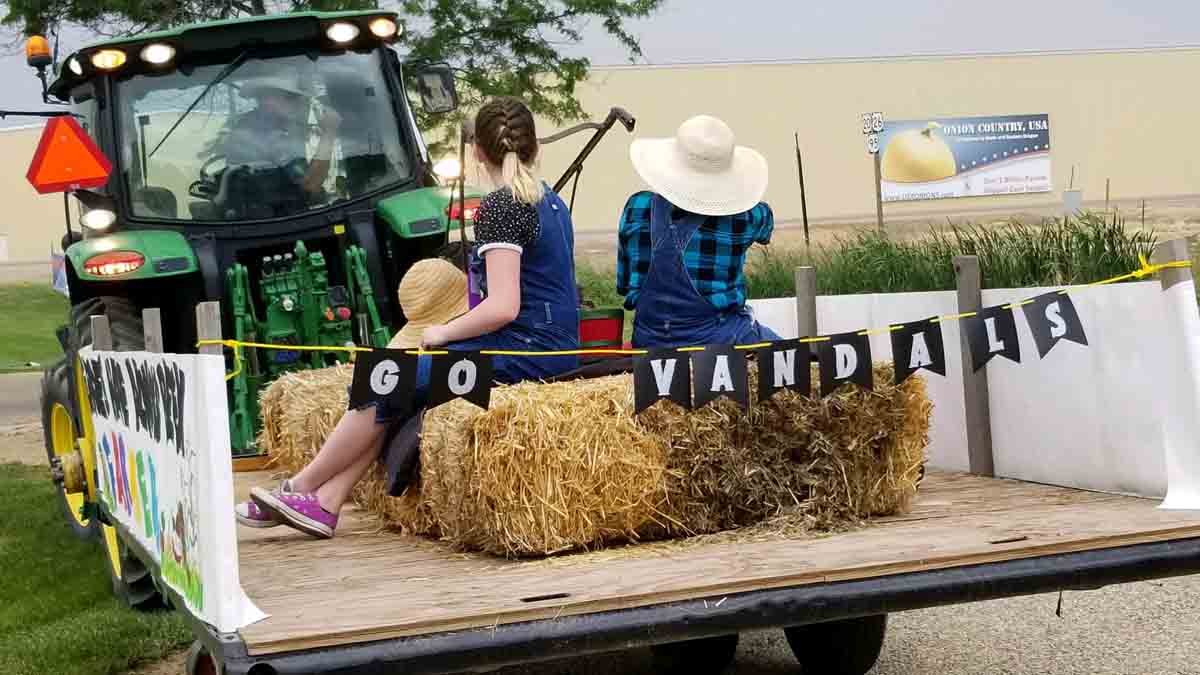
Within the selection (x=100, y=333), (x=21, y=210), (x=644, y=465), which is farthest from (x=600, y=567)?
(x=21, y=210)

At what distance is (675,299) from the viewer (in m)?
5.00

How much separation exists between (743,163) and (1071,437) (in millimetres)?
1433

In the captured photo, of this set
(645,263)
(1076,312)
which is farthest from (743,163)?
(1076,312)

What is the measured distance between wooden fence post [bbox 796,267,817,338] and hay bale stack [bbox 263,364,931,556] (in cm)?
148

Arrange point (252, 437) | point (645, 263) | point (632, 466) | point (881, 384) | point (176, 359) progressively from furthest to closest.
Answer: point (252, 437), point (645, 263), point (881, 384), point (632, 466), point (176, 359)

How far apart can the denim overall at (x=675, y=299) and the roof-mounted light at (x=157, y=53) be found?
3.24m

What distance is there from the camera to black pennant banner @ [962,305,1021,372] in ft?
15.6

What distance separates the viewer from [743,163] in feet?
17.0

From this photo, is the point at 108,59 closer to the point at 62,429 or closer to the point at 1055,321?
the point at 62,429

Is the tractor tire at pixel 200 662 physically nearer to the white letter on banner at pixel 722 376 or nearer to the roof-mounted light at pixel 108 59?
the white letter on banner at pixel 722 376

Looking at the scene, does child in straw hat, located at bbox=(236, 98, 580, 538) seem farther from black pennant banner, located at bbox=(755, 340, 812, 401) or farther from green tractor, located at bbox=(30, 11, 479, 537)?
green tractor, located at bbox=(30, 11, 479, 537)

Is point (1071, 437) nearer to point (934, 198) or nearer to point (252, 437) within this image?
point (252, 437)

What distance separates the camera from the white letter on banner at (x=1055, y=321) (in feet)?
15.4

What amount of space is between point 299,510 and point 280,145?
122 inches
